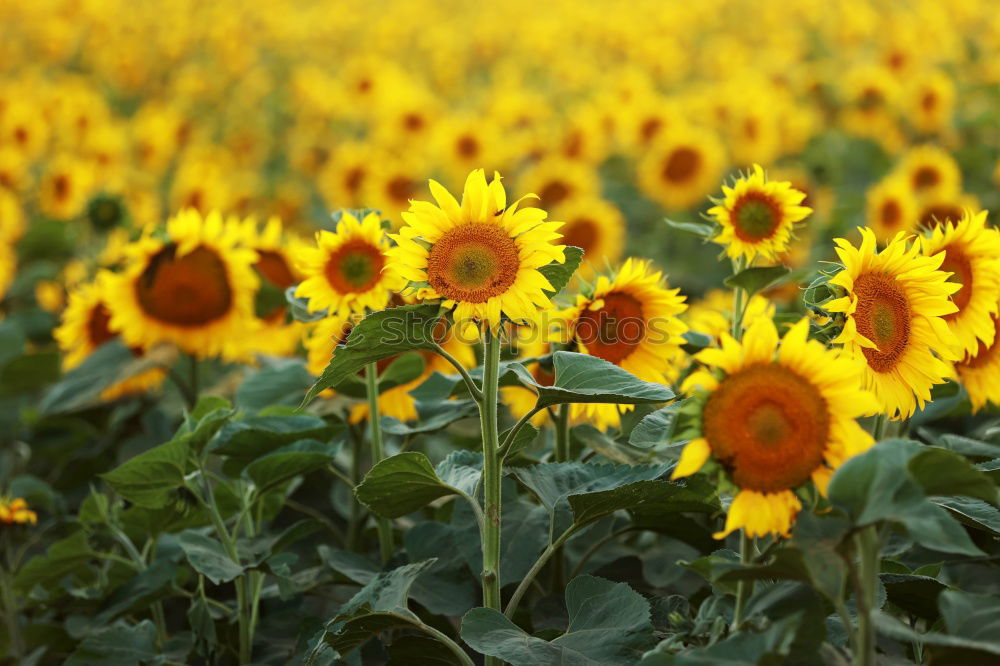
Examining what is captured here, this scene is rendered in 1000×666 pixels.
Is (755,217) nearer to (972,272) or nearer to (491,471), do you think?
(972,272)

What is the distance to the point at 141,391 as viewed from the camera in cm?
285

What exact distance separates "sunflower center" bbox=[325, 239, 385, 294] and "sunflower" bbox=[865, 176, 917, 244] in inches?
85.6

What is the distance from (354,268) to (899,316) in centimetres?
86

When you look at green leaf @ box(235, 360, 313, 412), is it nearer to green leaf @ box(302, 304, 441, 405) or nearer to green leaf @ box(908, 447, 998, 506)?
green leaf @ box(302, 304, 441, 405)

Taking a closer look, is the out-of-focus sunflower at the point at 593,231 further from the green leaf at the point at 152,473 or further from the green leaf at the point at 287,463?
the green leaf at the point at 152,473

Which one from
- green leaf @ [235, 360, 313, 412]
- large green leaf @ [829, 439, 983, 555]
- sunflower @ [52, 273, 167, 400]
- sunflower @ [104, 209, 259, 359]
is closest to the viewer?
large green leaf @ [829, 439, 983, 555]

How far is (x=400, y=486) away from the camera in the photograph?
143 centimetres

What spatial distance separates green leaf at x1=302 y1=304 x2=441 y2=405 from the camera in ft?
4.23

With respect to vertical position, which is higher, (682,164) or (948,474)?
(682,164)

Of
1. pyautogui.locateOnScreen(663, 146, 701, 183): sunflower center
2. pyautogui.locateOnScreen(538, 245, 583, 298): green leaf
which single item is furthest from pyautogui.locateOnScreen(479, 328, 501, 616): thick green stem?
pyautogui.locateOnScreen(663, 146, 701, 183): sunflower center

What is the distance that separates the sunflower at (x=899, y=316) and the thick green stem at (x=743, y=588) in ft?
0.84

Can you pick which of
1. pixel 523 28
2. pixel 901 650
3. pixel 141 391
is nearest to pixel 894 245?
pixel 901 650

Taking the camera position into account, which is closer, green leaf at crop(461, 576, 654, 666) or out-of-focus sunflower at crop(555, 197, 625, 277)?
green leaf at crop(461, 576, 654, 666)

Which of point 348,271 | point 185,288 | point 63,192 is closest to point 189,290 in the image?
point 185,288
